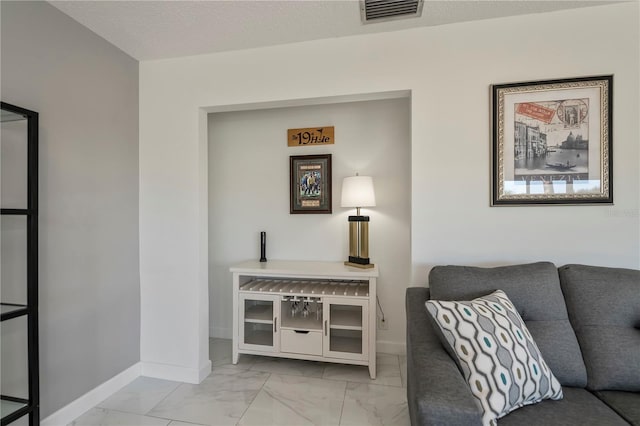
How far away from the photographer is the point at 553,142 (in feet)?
5.59

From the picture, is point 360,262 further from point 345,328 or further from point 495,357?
point 495,357

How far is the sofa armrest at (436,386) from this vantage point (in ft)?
2.89

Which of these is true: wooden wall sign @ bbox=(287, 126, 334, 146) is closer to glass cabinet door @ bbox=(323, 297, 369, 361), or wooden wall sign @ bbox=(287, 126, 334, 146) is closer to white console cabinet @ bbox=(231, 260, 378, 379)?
white console cabinet @ bbox=(231, 260, 378, 379)

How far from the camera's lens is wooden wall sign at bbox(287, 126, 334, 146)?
2631mm

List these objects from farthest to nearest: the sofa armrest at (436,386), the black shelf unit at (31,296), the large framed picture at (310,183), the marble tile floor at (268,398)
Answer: the large framed picture at (310,183) < the marble tile floor at (268,398) < the black shelf unit at (31,296) < the sofa armrest at (436,386)

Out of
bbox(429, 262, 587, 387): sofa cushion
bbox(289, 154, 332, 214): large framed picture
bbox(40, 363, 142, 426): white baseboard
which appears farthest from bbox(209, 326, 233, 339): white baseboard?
bbox(429, 262, 587, 387): sofa cushion

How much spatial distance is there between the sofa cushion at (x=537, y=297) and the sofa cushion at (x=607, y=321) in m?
0.05

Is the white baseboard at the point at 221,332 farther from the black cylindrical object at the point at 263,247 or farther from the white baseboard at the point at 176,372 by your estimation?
the black cylindrical object at the point at 263,247

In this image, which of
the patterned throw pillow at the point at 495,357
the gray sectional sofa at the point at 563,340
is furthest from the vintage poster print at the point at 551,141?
the patterned throw pillow at the point at 495,357

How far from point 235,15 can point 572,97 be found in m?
1.99

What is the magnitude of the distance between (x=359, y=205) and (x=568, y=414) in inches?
60.7

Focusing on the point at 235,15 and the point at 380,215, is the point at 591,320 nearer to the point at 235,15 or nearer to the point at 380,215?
the point at 380,215

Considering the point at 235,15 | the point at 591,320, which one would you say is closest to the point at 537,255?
the point at 591,320

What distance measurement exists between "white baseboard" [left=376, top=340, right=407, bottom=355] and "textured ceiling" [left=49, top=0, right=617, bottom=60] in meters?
2.38
